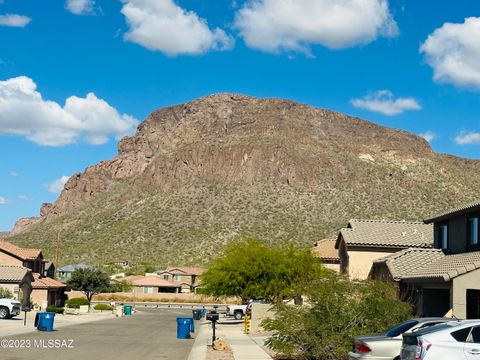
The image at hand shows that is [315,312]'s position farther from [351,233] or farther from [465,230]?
[351,233]

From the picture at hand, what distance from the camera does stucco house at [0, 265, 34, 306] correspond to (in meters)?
57.5

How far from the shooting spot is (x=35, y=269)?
223 feet

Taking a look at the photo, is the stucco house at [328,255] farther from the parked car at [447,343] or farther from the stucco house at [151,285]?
the stucco house at [151,285]

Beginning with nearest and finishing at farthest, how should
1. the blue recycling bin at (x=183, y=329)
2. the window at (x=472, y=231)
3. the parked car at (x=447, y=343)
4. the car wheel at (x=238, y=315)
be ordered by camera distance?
the parked car at (x=447, y=343)
the window at (x=472, y=231)
the blue recycling bin at (x=183, y=329)
the car wheel at (x=238, y=315)

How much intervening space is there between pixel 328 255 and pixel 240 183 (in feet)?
260

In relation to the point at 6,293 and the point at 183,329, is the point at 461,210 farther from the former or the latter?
the point at 6,293

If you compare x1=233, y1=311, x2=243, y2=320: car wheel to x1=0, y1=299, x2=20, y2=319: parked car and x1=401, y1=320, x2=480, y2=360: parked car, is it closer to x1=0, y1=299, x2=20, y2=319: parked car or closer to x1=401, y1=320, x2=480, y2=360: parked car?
x1=0, y1=299, x2=20, y2=319: parked car

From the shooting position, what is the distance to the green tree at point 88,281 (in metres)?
77.7

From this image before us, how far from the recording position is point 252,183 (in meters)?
133

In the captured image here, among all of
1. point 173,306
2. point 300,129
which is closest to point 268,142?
point 300,129

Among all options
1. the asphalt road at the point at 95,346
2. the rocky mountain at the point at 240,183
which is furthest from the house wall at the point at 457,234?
the rocky mountain at the point at 240,183

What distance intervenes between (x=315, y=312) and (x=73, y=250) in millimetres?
93860

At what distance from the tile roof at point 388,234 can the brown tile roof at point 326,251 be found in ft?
22.0

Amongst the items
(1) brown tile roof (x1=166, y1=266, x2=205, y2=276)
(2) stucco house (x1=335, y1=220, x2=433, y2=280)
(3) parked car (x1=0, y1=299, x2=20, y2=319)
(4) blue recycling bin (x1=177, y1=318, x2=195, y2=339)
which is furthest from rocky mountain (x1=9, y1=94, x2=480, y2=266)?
(4) blue recycling bin (x1=177, y1=318, x2=195, y2=339)
